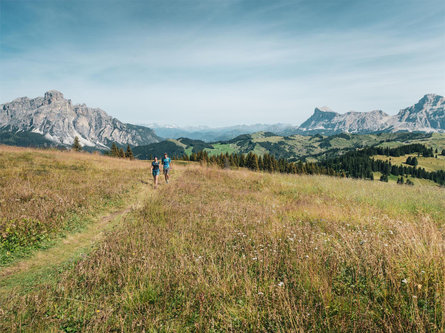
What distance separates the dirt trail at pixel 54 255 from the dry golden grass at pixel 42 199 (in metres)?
0.54

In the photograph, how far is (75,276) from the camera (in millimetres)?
5258

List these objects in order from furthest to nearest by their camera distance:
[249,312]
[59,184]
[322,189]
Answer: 1. [322,189]
2. [59,184]
3. [249,312]

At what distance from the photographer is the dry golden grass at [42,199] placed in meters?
7.45

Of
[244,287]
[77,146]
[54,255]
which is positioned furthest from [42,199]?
[77,146]

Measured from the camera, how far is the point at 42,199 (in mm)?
10469

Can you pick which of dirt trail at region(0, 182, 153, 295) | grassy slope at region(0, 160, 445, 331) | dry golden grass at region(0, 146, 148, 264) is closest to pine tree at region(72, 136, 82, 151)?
dry golden grass at region(0, 146, 148, 264)

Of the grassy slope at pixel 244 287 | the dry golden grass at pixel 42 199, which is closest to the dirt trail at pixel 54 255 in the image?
the dry golden grass at pixel 42 199

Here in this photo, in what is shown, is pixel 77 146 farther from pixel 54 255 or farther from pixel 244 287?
pixel 244 287

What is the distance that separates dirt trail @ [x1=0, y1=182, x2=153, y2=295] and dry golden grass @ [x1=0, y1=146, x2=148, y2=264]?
536 mm

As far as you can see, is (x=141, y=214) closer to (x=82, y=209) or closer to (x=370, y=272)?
(x=82, y=209)

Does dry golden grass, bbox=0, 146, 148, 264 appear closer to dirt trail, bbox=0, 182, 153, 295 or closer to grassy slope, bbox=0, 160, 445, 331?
dirt trail, bbox=0, 182, 153, 295

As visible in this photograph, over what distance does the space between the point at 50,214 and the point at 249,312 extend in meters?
9.63

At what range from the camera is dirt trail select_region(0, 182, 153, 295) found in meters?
5.51

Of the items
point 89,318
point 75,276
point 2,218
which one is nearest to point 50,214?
point 2,218
